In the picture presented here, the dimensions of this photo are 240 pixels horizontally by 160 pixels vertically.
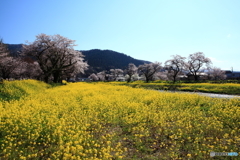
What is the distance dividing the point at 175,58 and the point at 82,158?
49586mm

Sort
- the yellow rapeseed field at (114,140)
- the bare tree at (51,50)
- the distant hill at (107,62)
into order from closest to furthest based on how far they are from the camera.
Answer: the yellow rapeseed field at (114,140), the bare tree at (51,50), the distant hill at (107,62)

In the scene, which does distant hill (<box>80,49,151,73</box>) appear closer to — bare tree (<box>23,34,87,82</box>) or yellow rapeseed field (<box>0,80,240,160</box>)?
bare tree (<box>23,34,87,82</box>)

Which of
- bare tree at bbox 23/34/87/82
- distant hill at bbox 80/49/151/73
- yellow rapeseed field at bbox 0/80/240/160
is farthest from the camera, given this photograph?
distant hill at bbox 80/49/151/73

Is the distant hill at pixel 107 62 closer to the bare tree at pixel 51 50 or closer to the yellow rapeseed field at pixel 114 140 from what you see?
the bare tree at pixel 51 50

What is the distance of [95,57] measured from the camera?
196 metres

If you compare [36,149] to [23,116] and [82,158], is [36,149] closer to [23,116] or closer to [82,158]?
[82,158]

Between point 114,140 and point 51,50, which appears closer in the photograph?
point 114,140

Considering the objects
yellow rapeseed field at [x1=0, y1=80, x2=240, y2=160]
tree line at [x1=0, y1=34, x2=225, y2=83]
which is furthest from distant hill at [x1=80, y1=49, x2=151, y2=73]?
yellow rapeseed field at [x1=0, y1=80, x2=240, y2=160]

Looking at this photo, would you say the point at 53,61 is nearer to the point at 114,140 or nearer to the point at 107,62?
the point at 114,140

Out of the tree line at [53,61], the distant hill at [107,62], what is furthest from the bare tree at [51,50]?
the distant hill at [107,62]

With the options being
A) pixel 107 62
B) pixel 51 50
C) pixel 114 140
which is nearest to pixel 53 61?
pixel 51 50

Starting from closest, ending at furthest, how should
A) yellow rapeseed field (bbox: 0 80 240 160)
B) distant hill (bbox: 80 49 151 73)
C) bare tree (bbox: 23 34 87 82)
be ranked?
yellow rapeseed field (bbox: 0 80 240 160)
bare tree (bbox: 23 34 87 82)
distant hill (bbox: 80 49 151 73)

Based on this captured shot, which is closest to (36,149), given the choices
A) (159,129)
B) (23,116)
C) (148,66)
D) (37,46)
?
(23,116)

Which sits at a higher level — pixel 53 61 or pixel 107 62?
pixel 107 62
